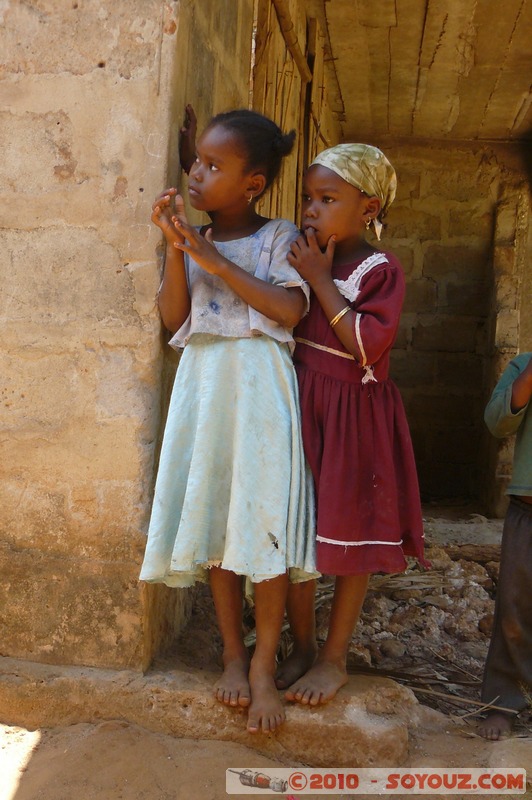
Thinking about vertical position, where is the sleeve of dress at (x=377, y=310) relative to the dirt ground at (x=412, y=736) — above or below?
above

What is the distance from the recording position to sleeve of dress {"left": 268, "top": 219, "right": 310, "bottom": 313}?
7.13ft

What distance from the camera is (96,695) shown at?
2.32m

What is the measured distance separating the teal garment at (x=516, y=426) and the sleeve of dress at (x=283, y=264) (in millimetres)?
739

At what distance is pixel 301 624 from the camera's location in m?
2.39

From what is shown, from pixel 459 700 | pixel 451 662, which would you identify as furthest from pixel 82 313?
pixel 451 662

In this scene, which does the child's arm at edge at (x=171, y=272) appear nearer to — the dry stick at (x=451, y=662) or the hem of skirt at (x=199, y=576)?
the hem of skirt at (x=199, y=576)

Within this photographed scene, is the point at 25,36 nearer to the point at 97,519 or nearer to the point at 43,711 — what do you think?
the point at 97,519

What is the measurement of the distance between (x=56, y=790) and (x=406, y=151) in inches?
229

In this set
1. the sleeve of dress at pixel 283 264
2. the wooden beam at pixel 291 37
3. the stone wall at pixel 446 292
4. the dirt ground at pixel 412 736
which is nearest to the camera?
the dirt ground at pixel 412 736

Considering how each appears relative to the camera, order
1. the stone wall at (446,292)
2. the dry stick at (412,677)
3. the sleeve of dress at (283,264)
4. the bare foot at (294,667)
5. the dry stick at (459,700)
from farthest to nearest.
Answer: the stone wall at (446,292) < the dry stick at (412,677) < the dry stick at (459,700) < the bare foot at (294,667) < the sleeve of dress at (283,264)

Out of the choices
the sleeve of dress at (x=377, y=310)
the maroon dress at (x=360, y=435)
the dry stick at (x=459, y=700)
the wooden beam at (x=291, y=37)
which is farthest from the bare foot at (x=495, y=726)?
the wooden beam at (x=291, y=37)

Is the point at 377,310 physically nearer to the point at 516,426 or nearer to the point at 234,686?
the point at 516,426

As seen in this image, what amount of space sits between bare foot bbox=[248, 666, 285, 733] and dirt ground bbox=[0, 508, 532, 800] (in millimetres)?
113

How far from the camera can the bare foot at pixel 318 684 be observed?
7.17 feet
